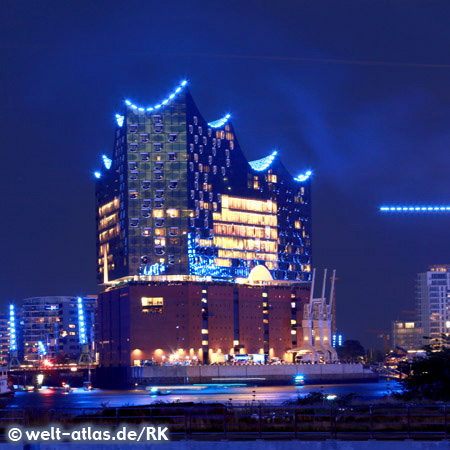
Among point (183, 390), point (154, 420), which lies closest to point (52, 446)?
point (154, 420)

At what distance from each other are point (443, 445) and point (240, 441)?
340 inches

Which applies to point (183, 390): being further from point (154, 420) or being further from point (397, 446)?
point (397, 446)

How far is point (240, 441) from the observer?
44500 millimetres
